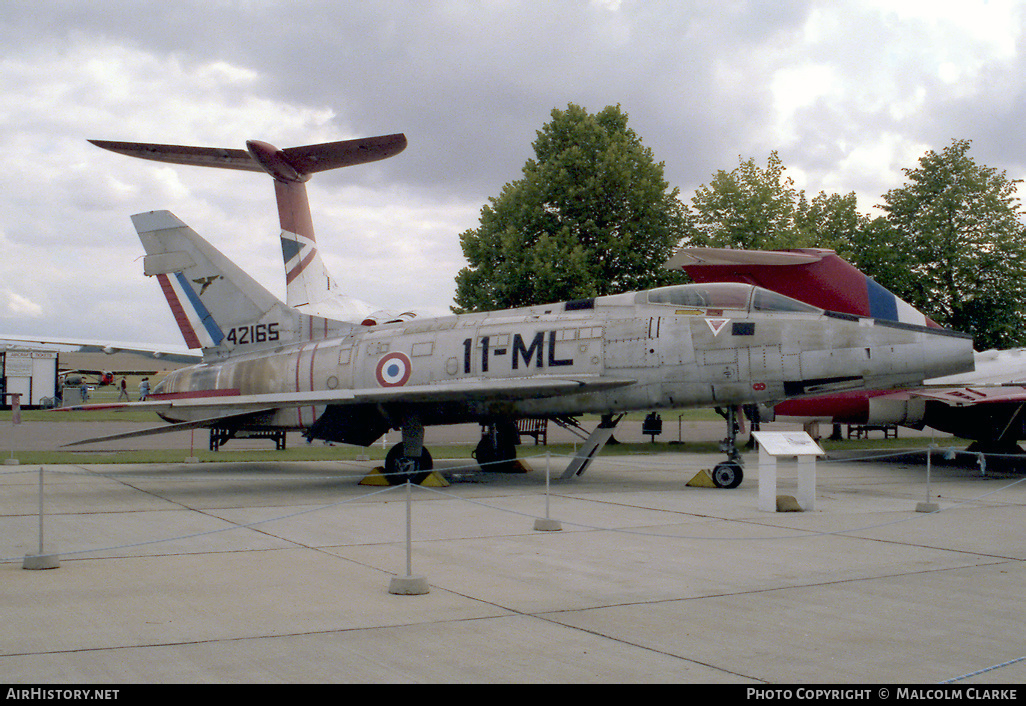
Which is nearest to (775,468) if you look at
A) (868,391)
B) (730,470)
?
(730,470)

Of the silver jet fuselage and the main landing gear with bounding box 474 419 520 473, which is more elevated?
the silver jet fuselage

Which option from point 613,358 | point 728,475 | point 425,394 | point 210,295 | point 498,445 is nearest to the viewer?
point 425,394

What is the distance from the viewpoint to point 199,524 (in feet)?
33.4

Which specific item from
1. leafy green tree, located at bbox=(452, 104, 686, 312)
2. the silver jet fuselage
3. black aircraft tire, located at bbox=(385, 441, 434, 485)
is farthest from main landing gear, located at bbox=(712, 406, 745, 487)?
leafy green tree, located at bbox=(452, 104, 686, 312)

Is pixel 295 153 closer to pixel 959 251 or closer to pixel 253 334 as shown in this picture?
pixel 253 334

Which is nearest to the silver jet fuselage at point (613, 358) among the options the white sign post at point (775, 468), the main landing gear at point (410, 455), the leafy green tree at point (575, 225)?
the main landing gear at point (410, 455)

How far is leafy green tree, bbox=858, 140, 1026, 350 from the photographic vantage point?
3575cm

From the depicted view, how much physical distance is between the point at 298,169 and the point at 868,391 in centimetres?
1555

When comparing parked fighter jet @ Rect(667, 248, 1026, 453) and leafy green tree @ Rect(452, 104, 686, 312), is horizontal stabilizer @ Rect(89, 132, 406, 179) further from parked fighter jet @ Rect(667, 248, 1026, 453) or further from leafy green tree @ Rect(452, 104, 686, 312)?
parked fighter jet @ Rect(667, 248, 1026, 453)

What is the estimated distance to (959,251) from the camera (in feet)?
120

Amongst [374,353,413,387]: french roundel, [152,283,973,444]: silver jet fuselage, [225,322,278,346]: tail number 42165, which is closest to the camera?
[152,283,973,444]: silver jet fuselage

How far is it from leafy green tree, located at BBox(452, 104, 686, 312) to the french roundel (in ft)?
43.6

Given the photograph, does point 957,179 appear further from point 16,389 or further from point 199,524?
point 16,389
